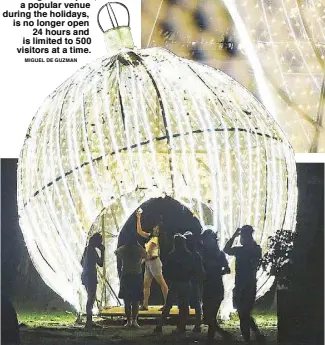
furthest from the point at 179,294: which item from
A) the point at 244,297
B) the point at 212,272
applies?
the point at 244,297

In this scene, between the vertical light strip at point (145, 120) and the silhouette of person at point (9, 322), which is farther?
the silhouette of person at point (9, 322)

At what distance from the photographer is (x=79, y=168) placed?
3.40 meters

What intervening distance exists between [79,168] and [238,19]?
4.45ft

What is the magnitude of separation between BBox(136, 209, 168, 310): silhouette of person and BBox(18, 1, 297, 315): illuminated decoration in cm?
18

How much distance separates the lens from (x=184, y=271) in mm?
3395

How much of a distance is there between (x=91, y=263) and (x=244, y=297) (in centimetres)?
95

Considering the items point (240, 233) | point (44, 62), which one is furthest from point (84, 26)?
point (240, 233)

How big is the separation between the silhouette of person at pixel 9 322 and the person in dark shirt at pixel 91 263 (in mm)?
488

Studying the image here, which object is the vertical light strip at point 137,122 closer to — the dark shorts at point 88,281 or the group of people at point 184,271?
the group of people at point 184,271

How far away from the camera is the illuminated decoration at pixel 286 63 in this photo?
3514 mm

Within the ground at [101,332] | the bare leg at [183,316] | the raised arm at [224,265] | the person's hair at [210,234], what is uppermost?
the person's hair at [210,234]

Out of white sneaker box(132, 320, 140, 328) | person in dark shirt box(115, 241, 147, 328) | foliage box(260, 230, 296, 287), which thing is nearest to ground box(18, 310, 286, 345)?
white sneaker box(132, 320, 140, 328)

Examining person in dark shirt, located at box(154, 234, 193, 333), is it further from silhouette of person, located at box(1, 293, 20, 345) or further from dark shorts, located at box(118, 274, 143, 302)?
silhouette of person, located at box(1, 293, 20, 345)

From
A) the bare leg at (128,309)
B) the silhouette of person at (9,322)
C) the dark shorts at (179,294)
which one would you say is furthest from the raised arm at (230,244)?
the silhouette of person at (9,322)
